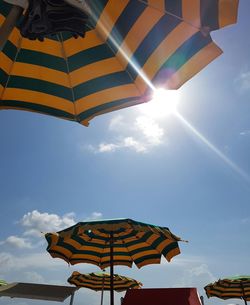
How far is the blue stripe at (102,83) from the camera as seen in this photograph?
3240mm

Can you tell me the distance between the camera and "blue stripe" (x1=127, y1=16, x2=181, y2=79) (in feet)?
8.47

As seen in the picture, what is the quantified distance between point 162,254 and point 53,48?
21.7 ft

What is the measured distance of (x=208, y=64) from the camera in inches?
106

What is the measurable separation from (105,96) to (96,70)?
0.98 ft

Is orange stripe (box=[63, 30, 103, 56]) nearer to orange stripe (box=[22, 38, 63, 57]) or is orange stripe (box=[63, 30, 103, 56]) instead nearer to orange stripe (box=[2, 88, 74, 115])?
orange stripe (box=[22, 38, 63, 57])

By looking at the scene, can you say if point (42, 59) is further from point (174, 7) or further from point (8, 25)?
point (174, 7)

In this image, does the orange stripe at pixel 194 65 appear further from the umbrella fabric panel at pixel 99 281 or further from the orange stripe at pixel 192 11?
the umbrella fabric panel at pixel 99 281

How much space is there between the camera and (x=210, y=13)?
2309 mm

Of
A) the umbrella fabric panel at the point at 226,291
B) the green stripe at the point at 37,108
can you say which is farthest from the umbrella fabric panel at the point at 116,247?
the umbrella fabric panel at the point at 226,291

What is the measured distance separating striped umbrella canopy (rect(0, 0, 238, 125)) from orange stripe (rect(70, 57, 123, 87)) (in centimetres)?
1

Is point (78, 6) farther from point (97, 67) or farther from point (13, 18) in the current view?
point (97, 67)

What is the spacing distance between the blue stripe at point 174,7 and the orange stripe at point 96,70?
0.90 meters

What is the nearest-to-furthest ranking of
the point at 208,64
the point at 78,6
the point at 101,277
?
1. the point at 78,6
2. the point at 208,64
3. the point at 101,277

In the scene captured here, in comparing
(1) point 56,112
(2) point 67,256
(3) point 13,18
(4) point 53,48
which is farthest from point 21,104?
(2) point 67,256
